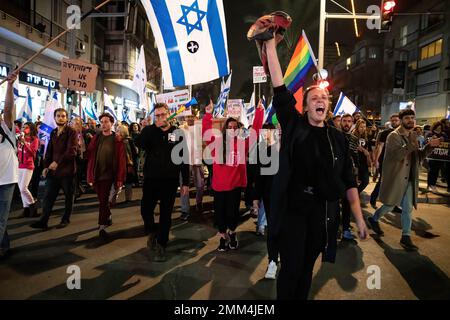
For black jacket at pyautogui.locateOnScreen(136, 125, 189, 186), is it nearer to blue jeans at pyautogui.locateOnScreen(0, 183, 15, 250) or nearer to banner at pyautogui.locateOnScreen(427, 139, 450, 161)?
blue jeans at pyautogui.locateOnScreen(0, 183, 15, 250)

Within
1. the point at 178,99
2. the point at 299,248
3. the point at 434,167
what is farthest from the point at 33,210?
the point at 434,167

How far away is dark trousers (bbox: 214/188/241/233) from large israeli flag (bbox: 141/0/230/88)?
172 cm

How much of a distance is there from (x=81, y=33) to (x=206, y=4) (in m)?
24.7

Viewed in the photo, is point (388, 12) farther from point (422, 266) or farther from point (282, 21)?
point (282, 21)

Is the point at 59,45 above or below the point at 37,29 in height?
below

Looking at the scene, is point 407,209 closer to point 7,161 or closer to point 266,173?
point 266,173

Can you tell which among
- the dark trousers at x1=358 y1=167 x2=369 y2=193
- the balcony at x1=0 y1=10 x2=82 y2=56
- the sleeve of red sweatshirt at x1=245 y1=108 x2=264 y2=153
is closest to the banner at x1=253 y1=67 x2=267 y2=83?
the dark trousers at x1=358 y1=167 x2=369 y2=193

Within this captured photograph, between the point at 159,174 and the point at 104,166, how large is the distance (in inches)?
57.7

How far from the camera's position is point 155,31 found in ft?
18.1

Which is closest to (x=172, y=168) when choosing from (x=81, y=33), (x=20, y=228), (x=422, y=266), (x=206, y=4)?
(x=206, y=4)

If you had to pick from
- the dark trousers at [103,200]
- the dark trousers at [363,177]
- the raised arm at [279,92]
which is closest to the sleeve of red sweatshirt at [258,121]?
the dark trousers at [103,200]

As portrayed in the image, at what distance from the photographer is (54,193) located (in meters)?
6.67

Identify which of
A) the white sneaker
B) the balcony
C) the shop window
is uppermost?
the shop window

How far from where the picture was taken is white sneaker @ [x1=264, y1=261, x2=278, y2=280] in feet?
14.9
